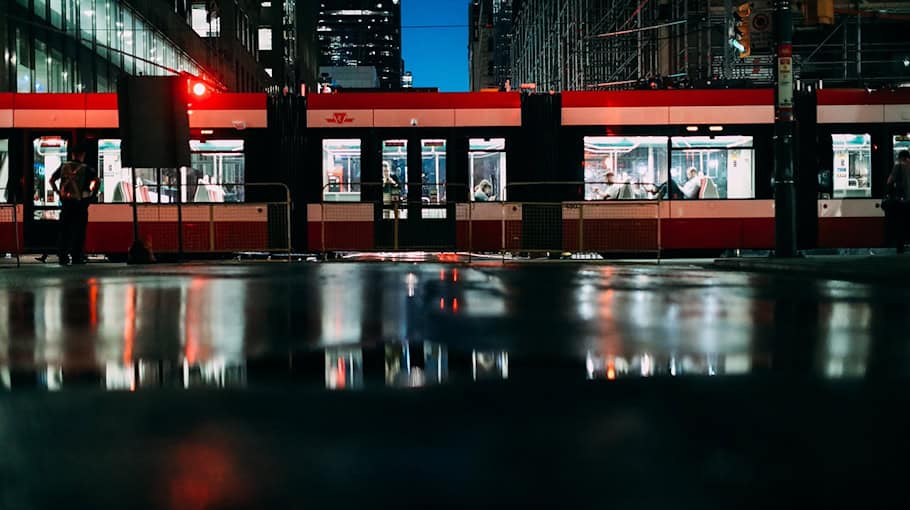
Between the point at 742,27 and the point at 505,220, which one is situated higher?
the point at 742,27

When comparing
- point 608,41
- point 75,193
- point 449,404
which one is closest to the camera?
point 449,404

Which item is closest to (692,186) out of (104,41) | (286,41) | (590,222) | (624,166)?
(624,166)

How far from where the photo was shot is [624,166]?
72.1 feet

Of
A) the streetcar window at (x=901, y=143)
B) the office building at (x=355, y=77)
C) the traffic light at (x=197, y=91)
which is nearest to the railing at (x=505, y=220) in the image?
the traffic light at (x=197, y=91)

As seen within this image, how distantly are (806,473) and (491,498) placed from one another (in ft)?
4.11

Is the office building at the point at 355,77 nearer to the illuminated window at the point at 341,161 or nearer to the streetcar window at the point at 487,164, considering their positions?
the illuminated window at the point at 341,161

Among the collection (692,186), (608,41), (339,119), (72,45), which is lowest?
(692,186)

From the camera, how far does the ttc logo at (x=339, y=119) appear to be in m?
22.1

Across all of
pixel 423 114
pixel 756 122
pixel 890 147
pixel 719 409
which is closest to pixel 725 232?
pixel 756 122

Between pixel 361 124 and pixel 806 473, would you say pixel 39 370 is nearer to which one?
pixel 806 473

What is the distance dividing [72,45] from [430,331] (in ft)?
103

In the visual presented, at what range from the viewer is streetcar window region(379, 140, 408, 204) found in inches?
866

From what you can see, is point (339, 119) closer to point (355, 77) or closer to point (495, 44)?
point (495, 44)

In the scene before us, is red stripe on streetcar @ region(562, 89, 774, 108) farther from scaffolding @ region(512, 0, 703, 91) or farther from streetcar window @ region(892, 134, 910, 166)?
Result: streetcar window @ region(892, 134, 910, 166)
